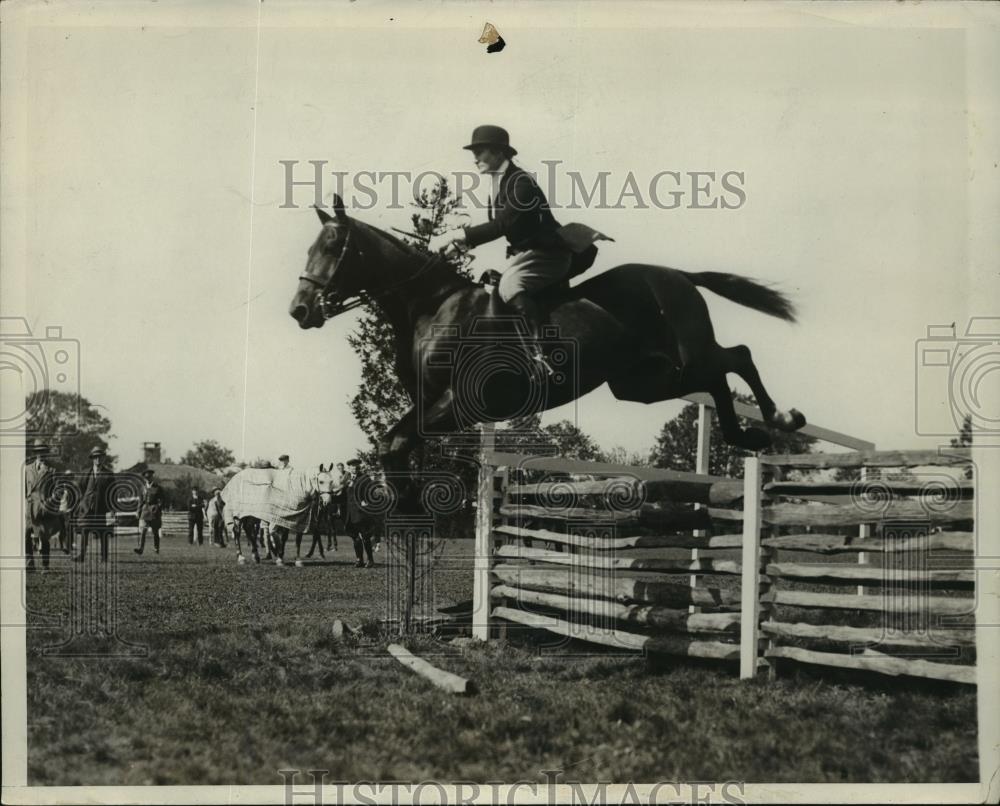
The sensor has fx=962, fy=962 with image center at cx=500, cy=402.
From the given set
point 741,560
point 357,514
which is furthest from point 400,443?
point 741,560

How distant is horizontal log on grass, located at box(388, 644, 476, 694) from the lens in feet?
18.3

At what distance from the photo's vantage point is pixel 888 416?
6.20m

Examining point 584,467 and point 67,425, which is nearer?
point 67,425

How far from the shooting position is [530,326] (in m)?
6.20

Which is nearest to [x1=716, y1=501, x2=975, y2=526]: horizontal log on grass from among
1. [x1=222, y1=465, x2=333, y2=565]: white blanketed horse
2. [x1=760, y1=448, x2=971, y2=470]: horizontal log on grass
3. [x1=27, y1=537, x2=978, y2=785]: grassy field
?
[x1=760, y1=448, x2=971, y2=470]: horizontal log on grass

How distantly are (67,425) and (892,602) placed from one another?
202 inches

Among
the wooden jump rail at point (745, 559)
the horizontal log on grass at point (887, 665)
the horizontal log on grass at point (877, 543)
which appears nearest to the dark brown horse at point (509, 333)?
the wooden jump rail at point (745, 559)

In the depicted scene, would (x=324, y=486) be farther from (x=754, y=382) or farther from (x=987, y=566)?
(x=987, y=566)

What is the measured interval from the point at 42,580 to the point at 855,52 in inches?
237

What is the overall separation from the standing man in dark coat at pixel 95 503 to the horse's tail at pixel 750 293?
4.09 meters

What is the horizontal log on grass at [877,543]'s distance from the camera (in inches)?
209

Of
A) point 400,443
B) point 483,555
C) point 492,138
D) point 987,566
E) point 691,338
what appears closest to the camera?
point 987,566

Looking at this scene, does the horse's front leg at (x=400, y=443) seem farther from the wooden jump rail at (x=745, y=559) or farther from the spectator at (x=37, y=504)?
the spectator at (x=37, y=504)

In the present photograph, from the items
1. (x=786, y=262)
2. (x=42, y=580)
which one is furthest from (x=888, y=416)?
→ (x=42, y=580)
